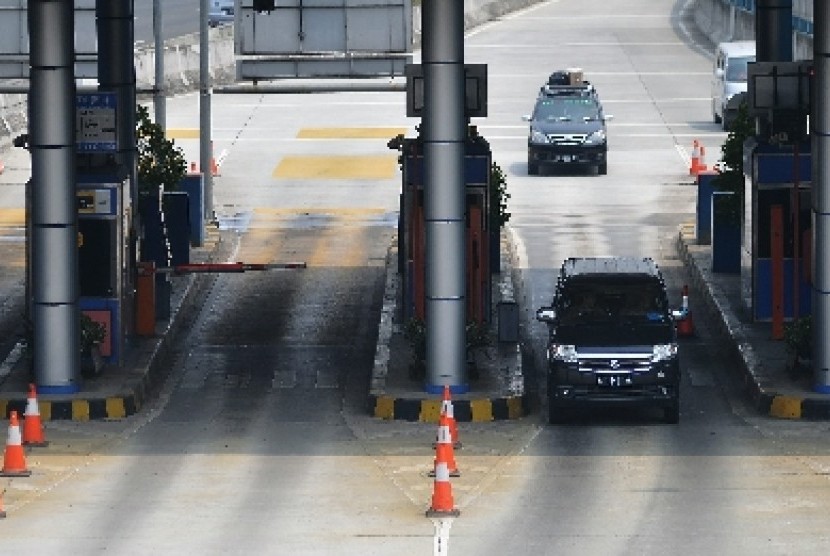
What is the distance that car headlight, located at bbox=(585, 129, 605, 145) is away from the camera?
5484cm

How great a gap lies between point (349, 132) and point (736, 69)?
355 inches

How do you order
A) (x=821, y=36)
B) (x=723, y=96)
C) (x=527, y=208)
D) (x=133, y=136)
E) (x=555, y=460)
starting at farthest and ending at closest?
(x=723, y=96) → (x=527, y=208) → (x=133, y=136) → (x=821, y=36) → (x=555, y=460)

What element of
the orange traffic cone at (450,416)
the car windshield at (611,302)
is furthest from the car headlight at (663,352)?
the orange traffic cone at (450,416)

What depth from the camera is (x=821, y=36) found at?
29859mm

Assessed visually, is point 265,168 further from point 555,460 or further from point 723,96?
point 555,460

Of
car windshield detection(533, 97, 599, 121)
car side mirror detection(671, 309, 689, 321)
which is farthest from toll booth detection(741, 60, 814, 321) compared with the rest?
car windshield detection(533, 97, 599, 121)

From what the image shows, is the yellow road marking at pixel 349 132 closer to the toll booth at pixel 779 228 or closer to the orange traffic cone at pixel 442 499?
→ the toll booth at pixel 779 228

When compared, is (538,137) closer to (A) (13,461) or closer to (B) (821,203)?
(B) (821,203)

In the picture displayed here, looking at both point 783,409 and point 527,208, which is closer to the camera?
point 783,409

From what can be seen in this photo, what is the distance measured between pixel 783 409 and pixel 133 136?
12.5 metres

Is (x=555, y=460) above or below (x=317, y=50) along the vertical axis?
below

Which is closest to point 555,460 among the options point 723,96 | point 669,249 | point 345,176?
point 669,249

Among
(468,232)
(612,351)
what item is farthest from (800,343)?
(468,232)

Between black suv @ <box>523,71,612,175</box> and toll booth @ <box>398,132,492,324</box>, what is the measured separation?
17.9 metres
